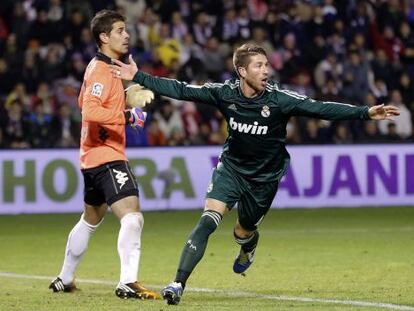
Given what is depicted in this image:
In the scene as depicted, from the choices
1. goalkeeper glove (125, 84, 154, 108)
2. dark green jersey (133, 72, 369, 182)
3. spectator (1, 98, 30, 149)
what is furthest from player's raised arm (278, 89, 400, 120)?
spectator (1, 98, 30, 149)

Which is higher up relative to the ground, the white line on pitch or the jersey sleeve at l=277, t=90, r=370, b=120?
the jersey sleeve at l=277, t=90, r=370, b=120

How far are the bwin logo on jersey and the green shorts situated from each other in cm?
35

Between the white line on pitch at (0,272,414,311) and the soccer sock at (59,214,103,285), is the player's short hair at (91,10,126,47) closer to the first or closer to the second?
the soccer sock at (59,214,103,285)

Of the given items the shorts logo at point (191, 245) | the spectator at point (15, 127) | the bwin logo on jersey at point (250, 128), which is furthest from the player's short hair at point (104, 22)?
the spectator at point (15, 127)

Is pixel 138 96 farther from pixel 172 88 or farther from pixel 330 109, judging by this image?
pixel 330 109

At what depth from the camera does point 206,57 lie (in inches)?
845

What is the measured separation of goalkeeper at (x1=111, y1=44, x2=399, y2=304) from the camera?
29.0 ft

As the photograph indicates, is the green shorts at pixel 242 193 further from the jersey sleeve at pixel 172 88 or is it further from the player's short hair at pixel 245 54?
the player's short hair at pixel 245 54

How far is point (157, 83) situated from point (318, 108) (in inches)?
48.6

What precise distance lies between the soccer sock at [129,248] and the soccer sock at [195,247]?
544 mm

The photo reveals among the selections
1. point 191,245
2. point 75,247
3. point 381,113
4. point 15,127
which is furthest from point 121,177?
point 15,127

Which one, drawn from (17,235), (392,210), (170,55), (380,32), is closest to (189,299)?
(17,235)

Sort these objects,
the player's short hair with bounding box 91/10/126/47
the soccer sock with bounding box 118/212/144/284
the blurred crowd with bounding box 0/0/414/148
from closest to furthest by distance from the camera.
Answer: the soccer sock with bounding box 118/212/144/284, the player's short hair with bounding box 91/10/126/47, the blurred crowd with bounding box 0/0/414/148

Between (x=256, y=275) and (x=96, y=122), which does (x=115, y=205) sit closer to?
(x=96, y=122)
